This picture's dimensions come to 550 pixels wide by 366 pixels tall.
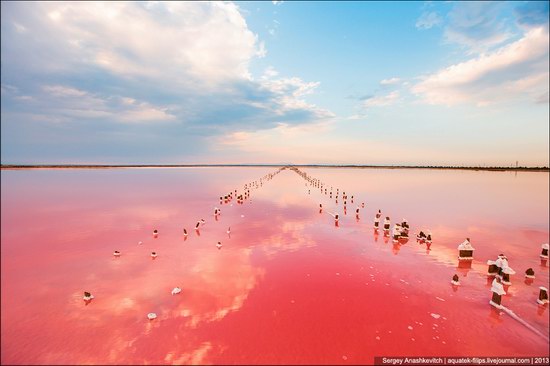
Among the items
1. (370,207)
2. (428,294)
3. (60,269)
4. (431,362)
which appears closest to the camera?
(431,362)

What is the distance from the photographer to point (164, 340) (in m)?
8.38

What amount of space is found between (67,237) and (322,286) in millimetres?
18140

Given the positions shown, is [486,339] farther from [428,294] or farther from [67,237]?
[67,237]

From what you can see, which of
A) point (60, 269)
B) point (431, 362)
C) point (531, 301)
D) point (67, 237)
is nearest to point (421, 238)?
point (531, 301)

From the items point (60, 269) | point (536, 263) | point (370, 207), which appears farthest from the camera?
point (370, 207)

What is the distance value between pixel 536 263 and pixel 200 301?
17567 mm

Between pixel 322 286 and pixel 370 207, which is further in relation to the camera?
pixel 370 207

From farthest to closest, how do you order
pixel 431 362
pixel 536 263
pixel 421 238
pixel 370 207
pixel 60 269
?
pixel 370 207 < pixel 421 238 < pixel 536 263 < pixel 60 269 < pixel 431 362

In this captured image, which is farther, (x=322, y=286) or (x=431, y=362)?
(x=322, y=286)

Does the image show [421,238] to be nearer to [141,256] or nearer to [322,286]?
[322,286]

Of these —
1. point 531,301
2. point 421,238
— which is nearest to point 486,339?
point 531,301

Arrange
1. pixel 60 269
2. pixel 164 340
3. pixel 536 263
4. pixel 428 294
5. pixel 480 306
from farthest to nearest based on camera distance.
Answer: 1. pixel 536 263
2. pixel 60 269
3. pixel 428 294
4. pixel 480 306
5. pixel 164 340

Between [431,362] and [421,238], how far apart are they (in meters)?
12.5

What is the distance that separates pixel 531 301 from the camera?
35.1 feet
